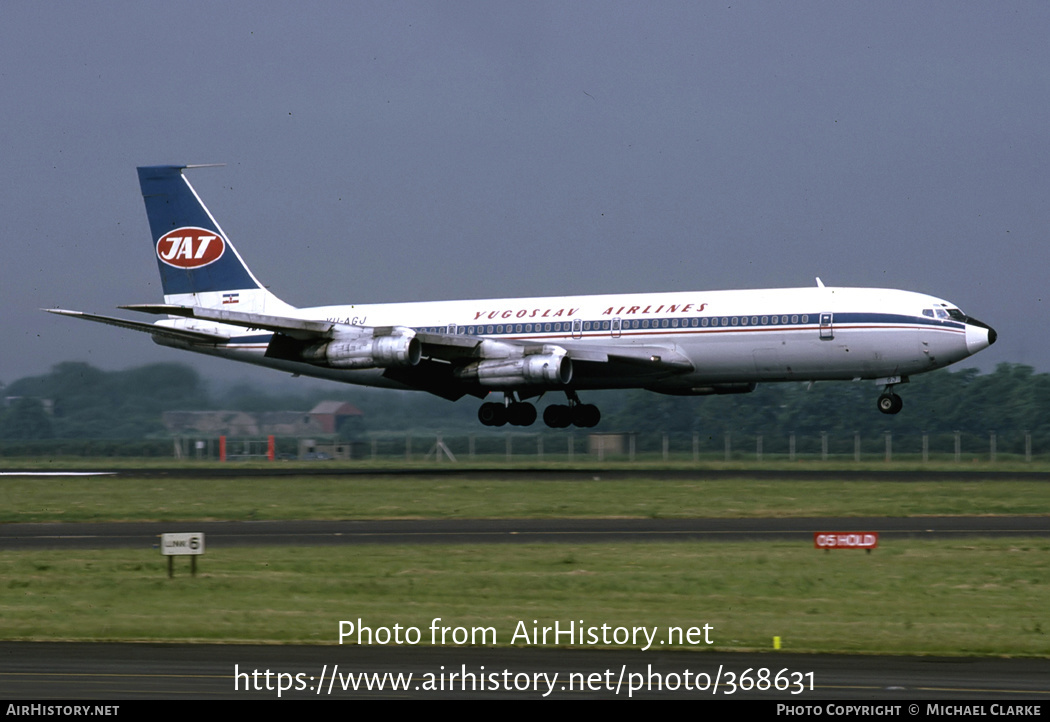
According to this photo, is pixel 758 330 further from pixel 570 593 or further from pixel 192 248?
pixel 570 593

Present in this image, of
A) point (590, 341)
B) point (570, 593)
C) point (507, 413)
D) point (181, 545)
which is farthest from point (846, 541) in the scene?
point (507, 413)

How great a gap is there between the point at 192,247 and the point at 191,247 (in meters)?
0.06

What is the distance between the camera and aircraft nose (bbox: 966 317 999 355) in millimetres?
47969

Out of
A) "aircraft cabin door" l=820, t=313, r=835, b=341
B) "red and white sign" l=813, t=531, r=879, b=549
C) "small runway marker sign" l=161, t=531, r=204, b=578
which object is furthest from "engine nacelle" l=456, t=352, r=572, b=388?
"small runway marker sign" l=161, t=531, r=204, b=578

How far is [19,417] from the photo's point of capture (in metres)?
79.9

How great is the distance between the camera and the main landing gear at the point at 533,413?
5453 cm

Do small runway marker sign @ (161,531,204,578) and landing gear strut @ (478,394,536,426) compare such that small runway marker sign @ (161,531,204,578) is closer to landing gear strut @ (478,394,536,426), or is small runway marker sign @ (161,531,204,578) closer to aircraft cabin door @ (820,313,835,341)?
aircraft cabin door @ (820,313,835,341)

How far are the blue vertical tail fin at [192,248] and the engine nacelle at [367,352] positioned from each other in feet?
29.7

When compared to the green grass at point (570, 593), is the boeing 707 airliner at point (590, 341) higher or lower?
higher

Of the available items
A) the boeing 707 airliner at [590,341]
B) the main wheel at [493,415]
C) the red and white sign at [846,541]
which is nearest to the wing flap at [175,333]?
the boeing 707 airliner at [590,341]

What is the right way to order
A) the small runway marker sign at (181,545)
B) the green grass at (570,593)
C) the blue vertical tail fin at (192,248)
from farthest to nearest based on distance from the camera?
the blue vertical tail fin at (192,248), the small runway marker sign at (181,545), the green grass at (570,593)

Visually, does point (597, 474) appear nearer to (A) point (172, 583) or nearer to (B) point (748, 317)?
(B) point (748, 317)

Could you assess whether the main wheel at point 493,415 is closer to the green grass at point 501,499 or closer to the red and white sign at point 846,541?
the green grass at point 501,499

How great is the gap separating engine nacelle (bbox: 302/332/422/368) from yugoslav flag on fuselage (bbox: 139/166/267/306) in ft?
30.1
